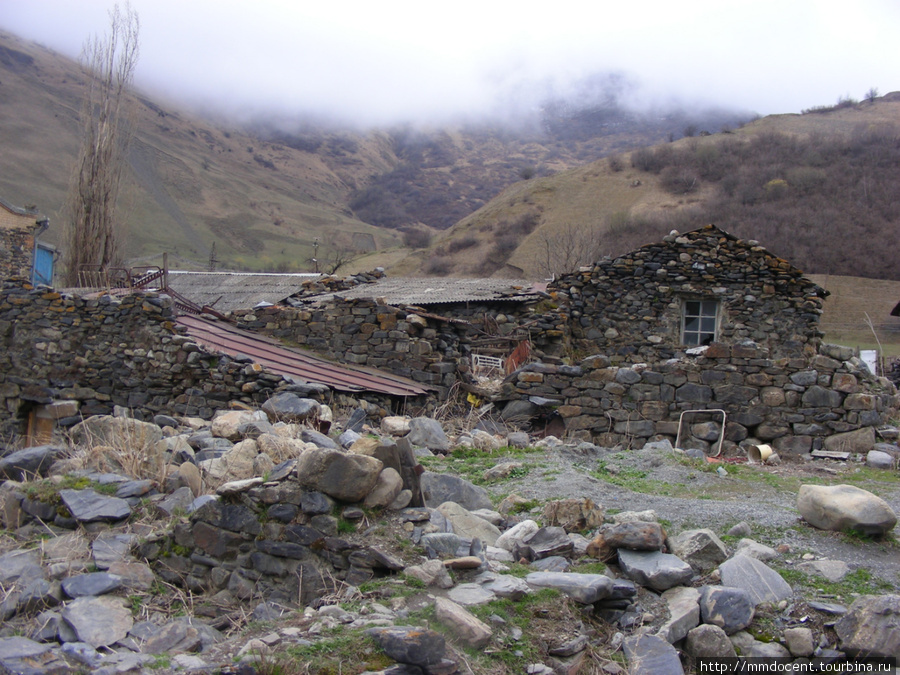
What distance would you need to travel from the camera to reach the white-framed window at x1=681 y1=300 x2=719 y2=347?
13.7 meters

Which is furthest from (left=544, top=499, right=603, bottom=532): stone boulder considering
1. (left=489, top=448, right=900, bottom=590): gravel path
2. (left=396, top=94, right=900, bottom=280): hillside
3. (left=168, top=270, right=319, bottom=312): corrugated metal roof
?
(left=396, top=94, right=900, bottom=280): hillside

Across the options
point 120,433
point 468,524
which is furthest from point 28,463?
point 468,524

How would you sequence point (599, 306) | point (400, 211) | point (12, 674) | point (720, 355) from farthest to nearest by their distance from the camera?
1. point (400, 211)
2. point (599, 306)
3. point (720, 355)
4. point (12, 674)

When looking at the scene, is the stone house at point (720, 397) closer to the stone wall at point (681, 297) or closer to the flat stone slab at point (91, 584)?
the stone wall at point (681, 297)

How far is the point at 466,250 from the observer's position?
141ft

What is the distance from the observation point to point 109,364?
934 centimetres

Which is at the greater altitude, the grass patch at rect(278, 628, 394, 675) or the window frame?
the window frame

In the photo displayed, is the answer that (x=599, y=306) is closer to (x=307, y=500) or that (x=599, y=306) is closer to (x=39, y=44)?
(x=307, y=500)

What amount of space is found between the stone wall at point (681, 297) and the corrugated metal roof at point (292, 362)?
508cm

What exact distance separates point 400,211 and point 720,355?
233ft

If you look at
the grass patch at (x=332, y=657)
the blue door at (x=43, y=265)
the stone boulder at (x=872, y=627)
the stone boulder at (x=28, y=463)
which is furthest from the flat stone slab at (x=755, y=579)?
the blue door at (x=43, y=265)

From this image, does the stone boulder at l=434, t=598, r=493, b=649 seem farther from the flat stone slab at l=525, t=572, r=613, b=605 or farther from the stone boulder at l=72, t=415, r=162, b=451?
the stone boulder at l=72, t=415, r=162, b=451

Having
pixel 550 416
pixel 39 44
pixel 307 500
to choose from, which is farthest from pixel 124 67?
pixel 39 44

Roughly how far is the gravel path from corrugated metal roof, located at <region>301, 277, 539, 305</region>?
7846 millimetres
